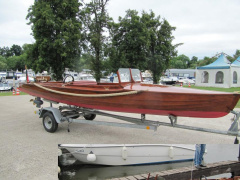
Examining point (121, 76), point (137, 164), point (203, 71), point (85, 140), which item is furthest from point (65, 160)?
point (203, 71)

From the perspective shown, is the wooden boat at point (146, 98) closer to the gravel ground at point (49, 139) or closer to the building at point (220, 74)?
the gravel ground at point (49, 139)


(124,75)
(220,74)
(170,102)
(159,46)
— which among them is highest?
(159,46)

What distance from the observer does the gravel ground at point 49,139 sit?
3529 millimetres

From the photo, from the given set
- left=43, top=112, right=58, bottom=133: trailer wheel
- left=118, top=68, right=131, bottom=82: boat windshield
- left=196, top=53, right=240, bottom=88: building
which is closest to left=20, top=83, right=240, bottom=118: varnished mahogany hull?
left=118, top=68, right=131, bottom=82: boat windshield

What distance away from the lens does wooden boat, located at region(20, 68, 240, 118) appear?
3732 mm

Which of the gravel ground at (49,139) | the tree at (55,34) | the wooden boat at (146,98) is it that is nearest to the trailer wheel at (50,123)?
the gravel ground at (49,139)

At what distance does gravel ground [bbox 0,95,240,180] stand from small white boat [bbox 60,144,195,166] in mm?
307

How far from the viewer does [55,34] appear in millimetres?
14930

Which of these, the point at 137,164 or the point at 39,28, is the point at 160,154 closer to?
the point at 137,164

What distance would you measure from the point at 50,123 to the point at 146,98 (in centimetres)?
301

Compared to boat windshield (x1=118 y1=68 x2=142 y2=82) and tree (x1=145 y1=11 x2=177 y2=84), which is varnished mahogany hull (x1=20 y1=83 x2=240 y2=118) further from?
tree (x1=145 y1=11 x2=177 y2=84)

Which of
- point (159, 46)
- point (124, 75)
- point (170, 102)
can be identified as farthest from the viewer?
point (159, 46)

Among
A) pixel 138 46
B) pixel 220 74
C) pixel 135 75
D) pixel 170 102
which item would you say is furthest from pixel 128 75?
pixel 220 74

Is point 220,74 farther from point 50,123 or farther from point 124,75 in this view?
point 50,123
